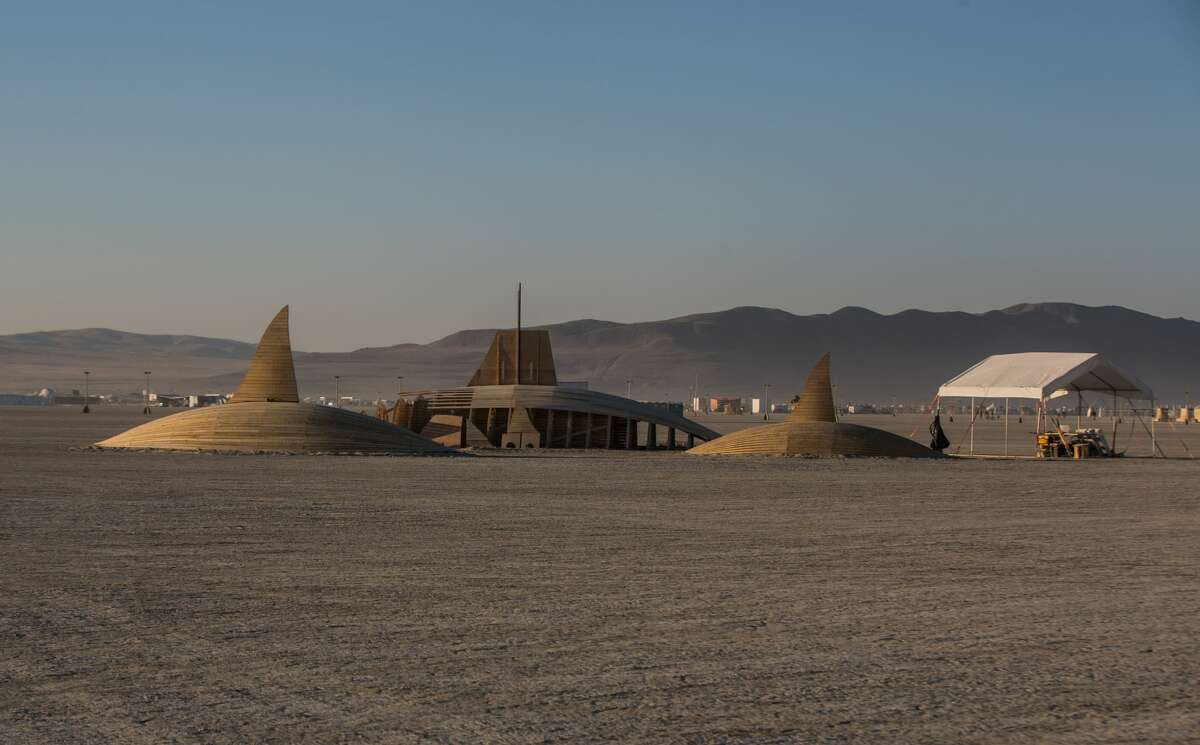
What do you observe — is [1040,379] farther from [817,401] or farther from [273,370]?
[273,370]

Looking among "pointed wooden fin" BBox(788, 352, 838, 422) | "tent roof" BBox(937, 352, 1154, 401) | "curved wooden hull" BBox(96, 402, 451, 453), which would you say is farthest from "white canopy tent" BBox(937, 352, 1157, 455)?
"curved wooden hull" BBox(96, 402, 451, 453)

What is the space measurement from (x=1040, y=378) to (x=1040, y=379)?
40mm

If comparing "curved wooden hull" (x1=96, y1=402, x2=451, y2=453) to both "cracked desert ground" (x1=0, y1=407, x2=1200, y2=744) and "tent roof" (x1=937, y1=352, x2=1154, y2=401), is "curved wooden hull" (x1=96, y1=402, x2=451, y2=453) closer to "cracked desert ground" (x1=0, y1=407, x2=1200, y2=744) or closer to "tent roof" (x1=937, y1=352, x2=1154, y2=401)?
"cracked desert ground" (x1=0, y1=407, x2=1200, y2=744)

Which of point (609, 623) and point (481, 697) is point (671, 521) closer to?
point (609, 623)

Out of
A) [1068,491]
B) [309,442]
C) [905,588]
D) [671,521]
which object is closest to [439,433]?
[309,442]

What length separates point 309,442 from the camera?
3106 cm

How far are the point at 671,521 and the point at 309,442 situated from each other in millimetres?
16397

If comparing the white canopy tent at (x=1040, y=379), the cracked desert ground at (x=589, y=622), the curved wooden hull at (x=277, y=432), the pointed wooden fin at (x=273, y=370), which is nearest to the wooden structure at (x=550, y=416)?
the curved wooden hull at (x=277, y=432)

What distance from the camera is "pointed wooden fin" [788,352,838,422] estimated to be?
1364 inches

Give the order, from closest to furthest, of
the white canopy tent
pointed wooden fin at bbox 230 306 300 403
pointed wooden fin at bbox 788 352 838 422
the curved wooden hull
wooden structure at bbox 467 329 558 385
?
the curved wooden hull
pointed wooden fin at bbox 230 306 300 403
the white canopy tent
pointed wooden fin at bbox 788 352 838 422
wooden structure at bbox 467 329 558 385

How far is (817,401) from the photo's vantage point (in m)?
34.9

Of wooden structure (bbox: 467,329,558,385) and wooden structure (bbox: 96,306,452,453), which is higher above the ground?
wooden structure (bbox: 467,329,558,385)

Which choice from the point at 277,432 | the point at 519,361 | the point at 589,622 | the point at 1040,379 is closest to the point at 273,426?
the point at 277,432

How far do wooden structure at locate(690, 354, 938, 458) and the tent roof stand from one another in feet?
6.00
